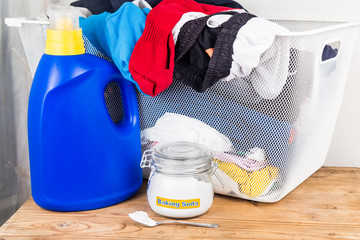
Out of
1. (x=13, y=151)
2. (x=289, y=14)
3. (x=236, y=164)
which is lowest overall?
A: (x=13, y=151)

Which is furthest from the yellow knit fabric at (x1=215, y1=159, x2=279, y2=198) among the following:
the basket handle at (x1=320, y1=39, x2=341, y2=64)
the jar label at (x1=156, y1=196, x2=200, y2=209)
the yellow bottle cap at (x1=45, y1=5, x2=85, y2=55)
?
the yellow bottle cap at (x1=45, y1=5, x2=85, y2=55)

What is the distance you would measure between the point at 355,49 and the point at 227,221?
1.89 ft

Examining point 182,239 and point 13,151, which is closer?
point 182,239

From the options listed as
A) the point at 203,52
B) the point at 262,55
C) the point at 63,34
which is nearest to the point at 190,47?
the point at 203,52

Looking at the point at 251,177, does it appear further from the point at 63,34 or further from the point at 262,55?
the point at 63,34

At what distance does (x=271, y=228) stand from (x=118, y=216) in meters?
0.28

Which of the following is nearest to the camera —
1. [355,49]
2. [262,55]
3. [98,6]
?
[262,55]

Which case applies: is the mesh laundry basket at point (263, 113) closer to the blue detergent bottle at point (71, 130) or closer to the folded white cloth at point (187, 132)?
the folded white cloth at point (187, 132)

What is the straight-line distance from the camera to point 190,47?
2.77 ft

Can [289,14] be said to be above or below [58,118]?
above

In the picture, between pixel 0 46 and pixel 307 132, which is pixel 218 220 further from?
pixel 0 46

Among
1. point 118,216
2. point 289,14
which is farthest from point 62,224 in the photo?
point 289,14

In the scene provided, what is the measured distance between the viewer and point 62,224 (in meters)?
0.87

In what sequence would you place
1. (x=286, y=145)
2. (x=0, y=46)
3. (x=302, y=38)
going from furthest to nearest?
(x=0, y=46), (x=286, y=145), (x=302, y=38)
